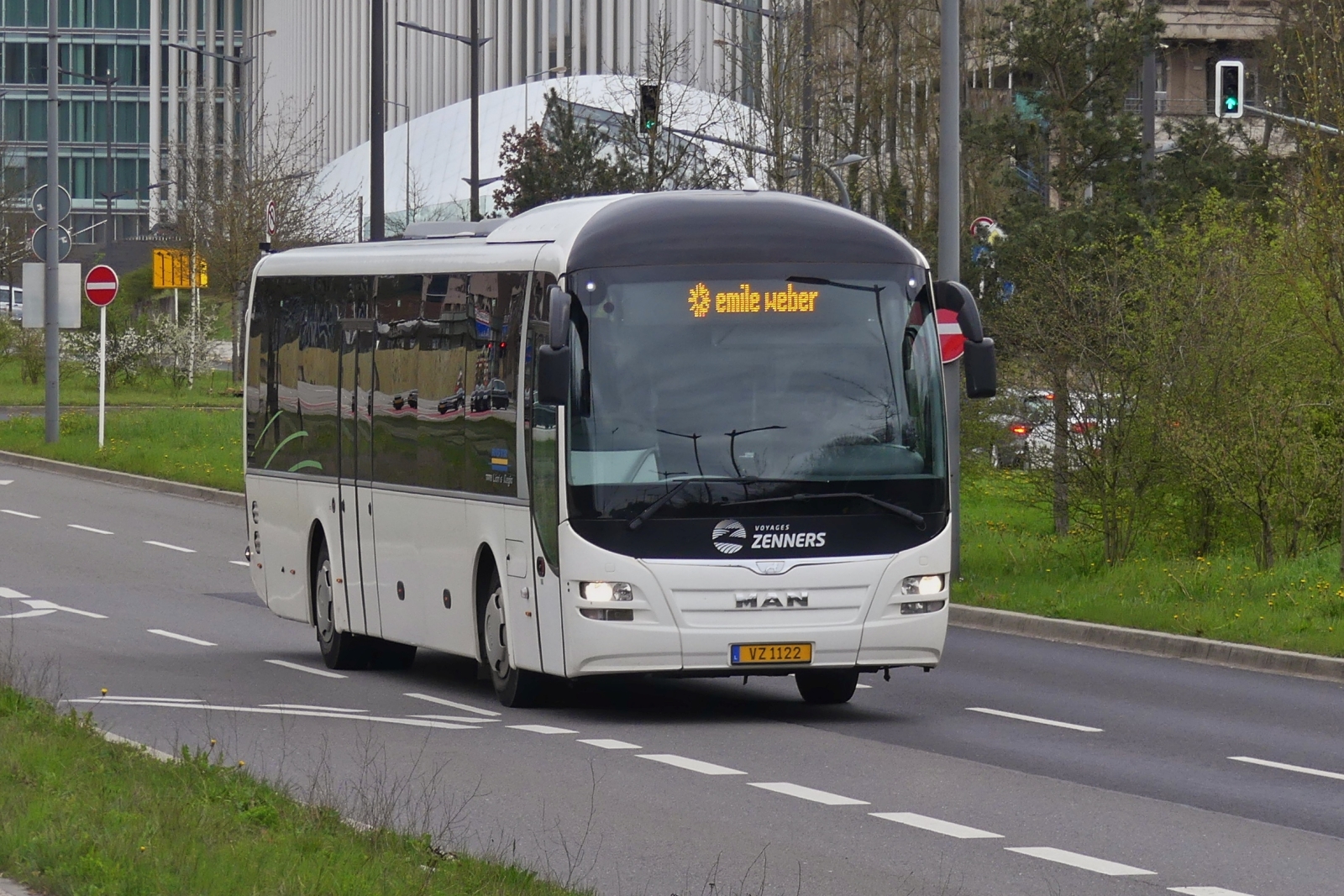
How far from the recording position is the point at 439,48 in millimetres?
102562

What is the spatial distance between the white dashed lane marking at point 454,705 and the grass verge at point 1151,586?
21.3 ft

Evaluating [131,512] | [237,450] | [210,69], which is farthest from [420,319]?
[210,69]

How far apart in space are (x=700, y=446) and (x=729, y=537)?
21.2 inches

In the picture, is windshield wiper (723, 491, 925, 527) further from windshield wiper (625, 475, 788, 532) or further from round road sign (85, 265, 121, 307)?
round road sign (85, 265, 121, 307)

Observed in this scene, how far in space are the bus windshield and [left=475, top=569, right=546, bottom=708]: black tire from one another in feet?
4.16

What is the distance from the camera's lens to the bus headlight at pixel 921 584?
44.8 feet

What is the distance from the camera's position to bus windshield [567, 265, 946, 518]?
13.4 meters

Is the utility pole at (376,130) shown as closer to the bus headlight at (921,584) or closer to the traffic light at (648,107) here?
the traffic light at (648,107)

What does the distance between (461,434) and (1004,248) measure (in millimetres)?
28017

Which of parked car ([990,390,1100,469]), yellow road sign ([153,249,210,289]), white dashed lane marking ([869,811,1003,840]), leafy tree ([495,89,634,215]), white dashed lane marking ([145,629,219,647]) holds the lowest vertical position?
white dashed lane marking ([145,629,219,647])

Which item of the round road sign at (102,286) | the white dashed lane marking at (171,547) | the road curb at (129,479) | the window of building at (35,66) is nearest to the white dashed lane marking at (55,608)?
the white dashed lane marking at (171,547)

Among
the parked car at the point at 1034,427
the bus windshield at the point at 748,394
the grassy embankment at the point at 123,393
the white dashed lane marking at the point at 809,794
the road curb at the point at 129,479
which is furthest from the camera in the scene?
the grassy embankment at the point at 123,393

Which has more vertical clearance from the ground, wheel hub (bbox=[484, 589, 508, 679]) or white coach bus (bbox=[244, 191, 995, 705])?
white coach bus (bbox=[244, 191, 995, 705])

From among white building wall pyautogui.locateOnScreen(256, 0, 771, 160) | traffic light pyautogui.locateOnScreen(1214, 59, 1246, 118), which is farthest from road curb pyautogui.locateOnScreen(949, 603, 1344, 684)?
white building wall pyautogui.locateOnScreen(256, 0, 771, 160)
